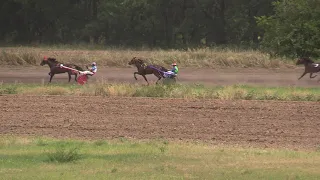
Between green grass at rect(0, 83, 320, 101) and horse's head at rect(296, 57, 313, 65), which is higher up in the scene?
horse's head at rect(296, 57, 313, 65)

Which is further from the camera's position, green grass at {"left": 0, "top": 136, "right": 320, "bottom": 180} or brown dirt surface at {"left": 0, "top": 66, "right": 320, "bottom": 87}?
brown dirt surface at {"left": 0, "top": 66, "right": 320, "bottom": 87}

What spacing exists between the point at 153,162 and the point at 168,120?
6.77 meters

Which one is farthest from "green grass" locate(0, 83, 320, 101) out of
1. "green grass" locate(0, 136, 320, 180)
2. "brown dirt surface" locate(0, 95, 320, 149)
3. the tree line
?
the tree line

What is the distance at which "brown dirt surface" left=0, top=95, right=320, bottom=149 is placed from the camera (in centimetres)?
1717

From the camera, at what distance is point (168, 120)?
63.4ft

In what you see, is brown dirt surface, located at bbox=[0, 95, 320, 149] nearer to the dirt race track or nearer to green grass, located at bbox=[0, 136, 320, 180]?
the dirt race track

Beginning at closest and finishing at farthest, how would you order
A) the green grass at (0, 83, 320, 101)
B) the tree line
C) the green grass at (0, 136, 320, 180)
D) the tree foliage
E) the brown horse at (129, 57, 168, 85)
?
1. the green grass at (0, 136, 320, 180)
2. the green grass at (0, 83, 320, 101)
3. the brown horse at (129, 57, 168, 85)
4. the tree line
5. the tree foliage

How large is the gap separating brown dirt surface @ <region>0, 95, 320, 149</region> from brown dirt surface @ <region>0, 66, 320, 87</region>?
28.2ft

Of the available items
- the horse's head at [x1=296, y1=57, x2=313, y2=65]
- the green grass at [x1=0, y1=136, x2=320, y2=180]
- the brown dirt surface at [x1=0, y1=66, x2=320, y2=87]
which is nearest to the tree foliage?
the brown dirt surface at [x1=0, y1=66, x2=320, y2=87]

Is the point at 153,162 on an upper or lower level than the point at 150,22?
upper

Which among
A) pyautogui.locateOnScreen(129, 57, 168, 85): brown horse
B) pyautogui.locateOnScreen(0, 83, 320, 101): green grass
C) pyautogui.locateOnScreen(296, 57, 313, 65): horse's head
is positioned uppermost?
pyautogui.locateOnScreen(296, 57, 313, 65): horse's head

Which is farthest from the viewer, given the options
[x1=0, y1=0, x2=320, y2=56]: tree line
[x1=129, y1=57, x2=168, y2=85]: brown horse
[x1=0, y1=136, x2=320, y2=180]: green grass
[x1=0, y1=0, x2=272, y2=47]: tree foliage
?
[x1=0, y1=0, x2=272, y2=47]: tree foliage

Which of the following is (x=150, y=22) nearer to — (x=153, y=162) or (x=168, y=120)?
(x=168, y=120)

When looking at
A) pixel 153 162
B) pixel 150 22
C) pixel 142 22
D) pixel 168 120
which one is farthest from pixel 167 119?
pixel 142 22
